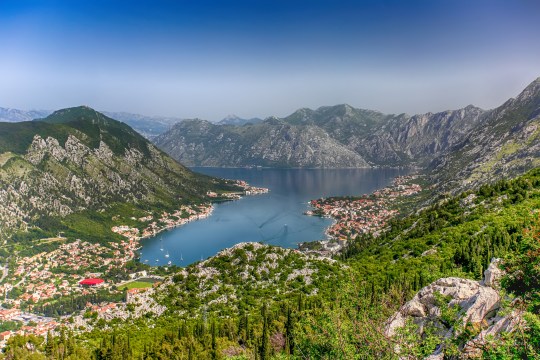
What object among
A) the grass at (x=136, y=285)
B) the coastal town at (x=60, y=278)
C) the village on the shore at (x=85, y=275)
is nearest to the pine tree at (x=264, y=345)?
the village on the shore at (x=85, y=275)

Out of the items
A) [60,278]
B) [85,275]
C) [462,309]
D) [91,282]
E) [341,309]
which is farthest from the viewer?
[85,275]

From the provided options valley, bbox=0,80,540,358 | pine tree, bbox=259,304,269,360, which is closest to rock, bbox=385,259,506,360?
valley, bbox=0,80,540,358

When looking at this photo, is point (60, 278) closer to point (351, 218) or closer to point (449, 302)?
point (351, 218)

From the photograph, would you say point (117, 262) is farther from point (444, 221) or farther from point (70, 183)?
point (444, 221)

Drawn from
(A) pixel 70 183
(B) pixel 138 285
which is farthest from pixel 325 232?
(A) pixel 70 183

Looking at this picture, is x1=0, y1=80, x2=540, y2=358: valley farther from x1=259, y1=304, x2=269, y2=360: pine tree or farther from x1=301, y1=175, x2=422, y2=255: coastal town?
x1=301, y1=175, x2=422, y2=255: coastal town

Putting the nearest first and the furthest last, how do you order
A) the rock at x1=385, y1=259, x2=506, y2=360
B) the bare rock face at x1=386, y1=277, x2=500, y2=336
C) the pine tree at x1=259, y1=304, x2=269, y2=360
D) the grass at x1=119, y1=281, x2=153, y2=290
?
the rock at x1=385, y1=259, x2=506, y2=360 → the bare rock face at x1=386, y1=277, x2=500, y2=336 → the pine tree at x1=259, y1=304, x2=269, y2=360 → the grass at x1=119, y1=281, x2=153, y2=290

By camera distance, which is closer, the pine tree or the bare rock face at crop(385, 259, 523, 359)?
the bare rock face at crop(385, 259, 523, 359)

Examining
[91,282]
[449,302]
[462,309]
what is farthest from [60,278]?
[462,309]
